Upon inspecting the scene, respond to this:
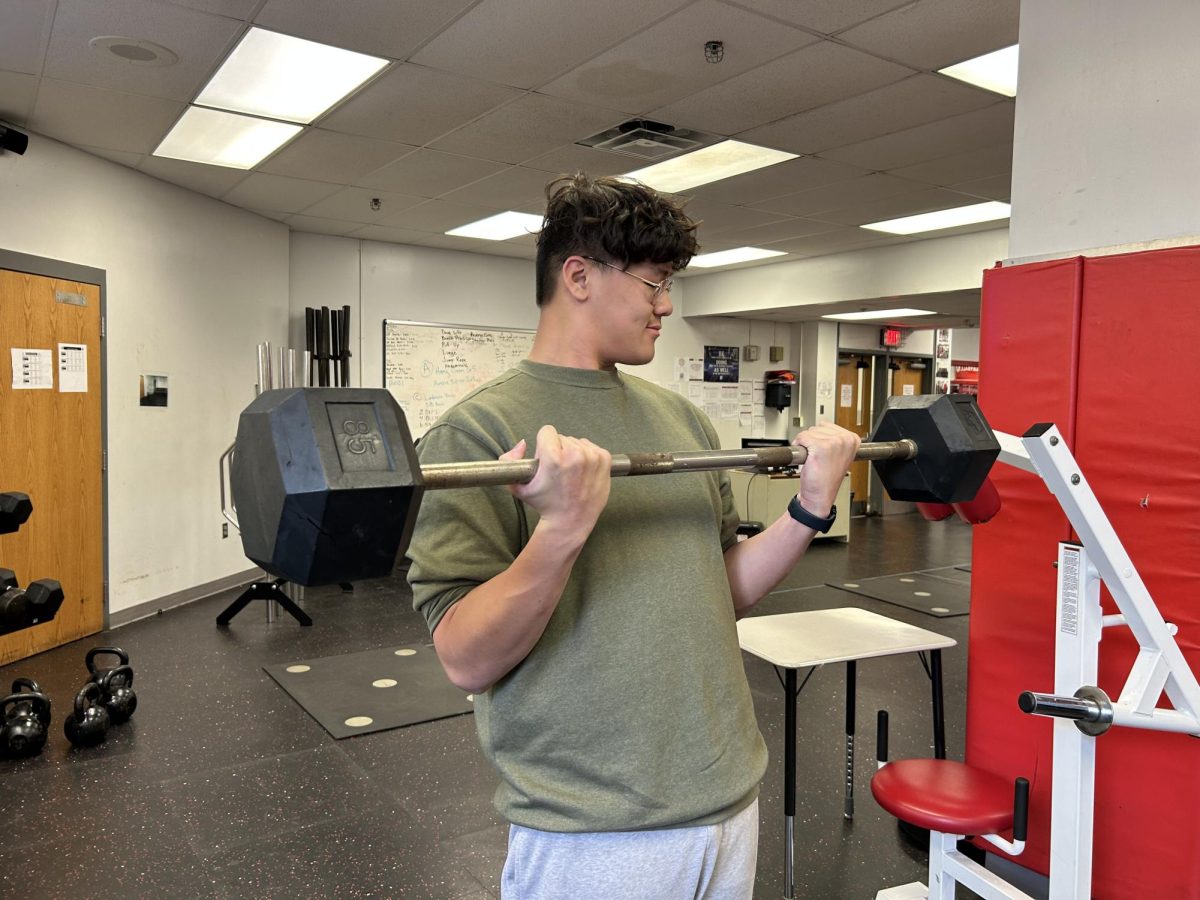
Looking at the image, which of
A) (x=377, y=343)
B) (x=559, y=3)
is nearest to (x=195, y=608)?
(x=377, y=343)

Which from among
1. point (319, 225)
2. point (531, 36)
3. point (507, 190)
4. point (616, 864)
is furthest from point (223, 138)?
point (616, 864)

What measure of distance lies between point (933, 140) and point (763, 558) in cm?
325

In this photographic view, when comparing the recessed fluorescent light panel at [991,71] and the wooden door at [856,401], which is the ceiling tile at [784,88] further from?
the wooden door at [856,401]

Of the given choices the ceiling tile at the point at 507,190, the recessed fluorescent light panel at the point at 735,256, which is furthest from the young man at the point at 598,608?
the recessed fluorescent light panel at the point at 735,256

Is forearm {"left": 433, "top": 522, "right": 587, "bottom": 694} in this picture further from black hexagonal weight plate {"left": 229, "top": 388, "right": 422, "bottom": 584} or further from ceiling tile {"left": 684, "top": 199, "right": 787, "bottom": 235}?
ceiling tile {"left": 684, "top": 199, "right": 787, "bottom": 235}

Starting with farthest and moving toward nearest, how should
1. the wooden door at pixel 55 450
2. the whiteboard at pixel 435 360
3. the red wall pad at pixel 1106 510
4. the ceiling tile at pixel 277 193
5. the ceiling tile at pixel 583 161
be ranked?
the whiteboard at pixel 435 360 < the ceiling tile at pixel 277 193 < the ceiling tile at pixel 583 161 < the wooden door at pixel 55 450 < the red wall pad at pixel 1106 510

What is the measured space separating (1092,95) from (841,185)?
263 centimetres

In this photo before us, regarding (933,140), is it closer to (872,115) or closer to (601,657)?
(872,115)

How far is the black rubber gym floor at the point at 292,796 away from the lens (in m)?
2.23

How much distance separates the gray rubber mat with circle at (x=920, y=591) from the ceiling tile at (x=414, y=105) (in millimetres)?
3780

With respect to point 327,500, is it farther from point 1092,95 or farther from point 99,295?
point 99,295

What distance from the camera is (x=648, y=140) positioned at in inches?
148

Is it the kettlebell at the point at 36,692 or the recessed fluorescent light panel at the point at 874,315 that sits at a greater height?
the recessed fluorescent light panel at the point at 874,315

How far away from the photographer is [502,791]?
3.19ft
